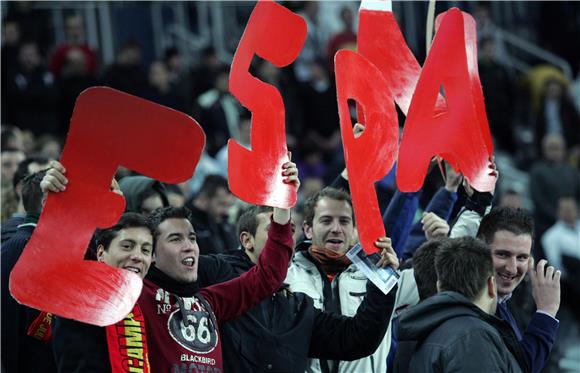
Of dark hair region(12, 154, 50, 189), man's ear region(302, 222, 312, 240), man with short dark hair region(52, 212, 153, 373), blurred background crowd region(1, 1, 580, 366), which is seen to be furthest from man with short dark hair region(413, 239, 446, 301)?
blurred background crowd region(1, 1, 580, 366)

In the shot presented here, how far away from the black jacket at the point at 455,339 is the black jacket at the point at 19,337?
1.58 metres

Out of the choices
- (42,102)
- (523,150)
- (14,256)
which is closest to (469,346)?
(14,256)

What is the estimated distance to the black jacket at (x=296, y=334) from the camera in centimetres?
503

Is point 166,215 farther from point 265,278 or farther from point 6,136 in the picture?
point 6,136

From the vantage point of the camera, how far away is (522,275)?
17.9ft

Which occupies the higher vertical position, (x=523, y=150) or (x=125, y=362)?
(x=125, y=362)

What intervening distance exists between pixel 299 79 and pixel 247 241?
24.8ft

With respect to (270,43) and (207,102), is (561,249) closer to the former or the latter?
(207,102)

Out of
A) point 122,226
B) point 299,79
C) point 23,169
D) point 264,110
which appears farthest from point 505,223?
point 299,79

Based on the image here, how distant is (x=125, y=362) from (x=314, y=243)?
4.81ft

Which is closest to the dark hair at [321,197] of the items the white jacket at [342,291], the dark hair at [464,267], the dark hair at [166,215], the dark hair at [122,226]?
the white jacket at [342,291]

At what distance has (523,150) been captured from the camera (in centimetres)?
1406

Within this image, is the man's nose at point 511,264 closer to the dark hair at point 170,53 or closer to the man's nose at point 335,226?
the man's nose at point 335,226

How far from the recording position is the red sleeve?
4.98 meters
